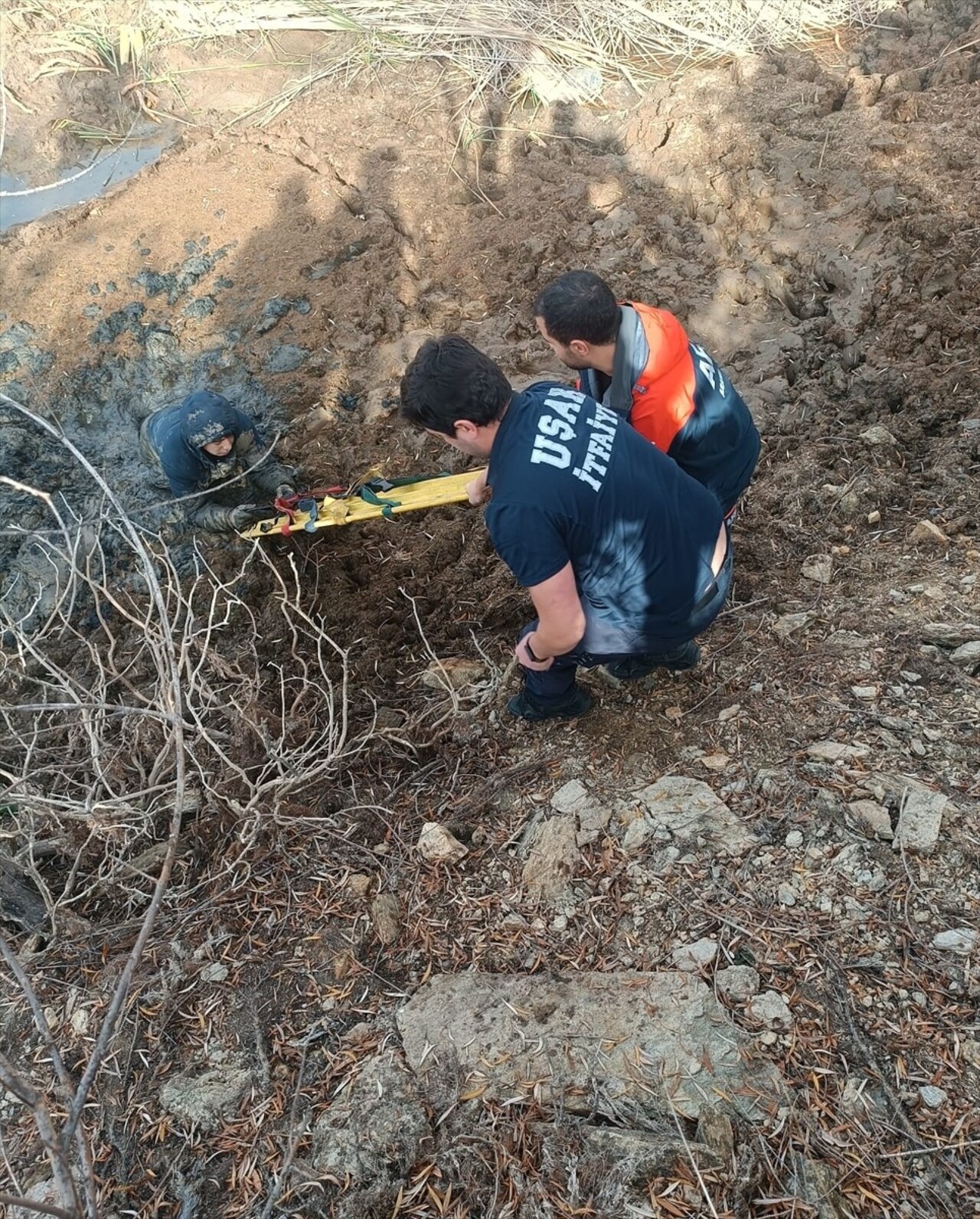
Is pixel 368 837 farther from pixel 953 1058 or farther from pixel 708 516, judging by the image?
pixel 953 1058

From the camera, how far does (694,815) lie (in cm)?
240

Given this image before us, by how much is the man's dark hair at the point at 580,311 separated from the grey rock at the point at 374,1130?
2.19 metres

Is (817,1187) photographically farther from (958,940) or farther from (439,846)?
(439,846)

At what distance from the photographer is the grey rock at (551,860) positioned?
7.61 ft

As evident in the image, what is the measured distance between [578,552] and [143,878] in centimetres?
170

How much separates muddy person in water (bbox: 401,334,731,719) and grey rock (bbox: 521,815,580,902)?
1.62 ft

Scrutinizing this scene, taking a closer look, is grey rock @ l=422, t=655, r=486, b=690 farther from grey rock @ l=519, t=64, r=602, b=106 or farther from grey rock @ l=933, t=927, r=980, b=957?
grey rock @ l=519, t=64, r=602, b=106

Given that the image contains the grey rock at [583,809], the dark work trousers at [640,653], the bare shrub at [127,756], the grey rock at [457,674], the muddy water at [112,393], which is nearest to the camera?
the bare shrub at [127,756]

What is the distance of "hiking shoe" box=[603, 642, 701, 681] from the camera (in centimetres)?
283

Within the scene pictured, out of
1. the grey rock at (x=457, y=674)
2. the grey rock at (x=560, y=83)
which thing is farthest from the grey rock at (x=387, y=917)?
the grey rock at (x=560, y=83)

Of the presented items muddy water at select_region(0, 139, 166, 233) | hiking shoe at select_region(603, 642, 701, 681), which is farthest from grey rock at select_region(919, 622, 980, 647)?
muddy water at select_region(0, 139, 166, 233)

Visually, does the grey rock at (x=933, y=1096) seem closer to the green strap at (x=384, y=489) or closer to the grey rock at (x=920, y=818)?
the grey rock at (x=920, y=818)

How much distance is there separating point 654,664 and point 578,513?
966 mm

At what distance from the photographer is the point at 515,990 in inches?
81.9
